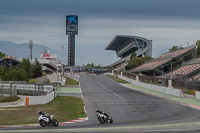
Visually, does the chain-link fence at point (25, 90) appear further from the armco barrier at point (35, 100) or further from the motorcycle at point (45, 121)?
the motorcycle at point (45, 121)

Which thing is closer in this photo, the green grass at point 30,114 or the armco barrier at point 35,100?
the green grass at point 30,114

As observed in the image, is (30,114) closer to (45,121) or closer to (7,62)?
(45,121)

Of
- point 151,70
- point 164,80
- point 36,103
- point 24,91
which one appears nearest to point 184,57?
point 151,70

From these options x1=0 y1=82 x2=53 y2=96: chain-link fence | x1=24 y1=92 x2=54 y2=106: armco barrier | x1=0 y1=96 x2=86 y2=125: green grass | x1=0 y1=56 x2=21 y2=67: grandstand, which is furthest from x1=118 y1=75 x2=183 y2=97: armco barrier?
x1=0 y1=56 x2=21 y2=67: grandstand

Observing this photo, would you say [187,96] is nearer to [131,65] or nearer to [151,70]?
[151,70]

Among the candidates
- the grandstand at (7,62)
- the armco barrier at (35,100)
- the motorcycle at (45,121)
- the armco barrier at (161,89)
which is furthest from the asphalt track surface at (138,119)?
the grandstand at (7,62)

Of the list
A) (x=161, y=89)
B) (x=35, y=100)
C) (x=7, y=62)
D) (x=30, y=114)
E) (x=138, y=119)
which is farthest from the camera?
(x=7, y=62)

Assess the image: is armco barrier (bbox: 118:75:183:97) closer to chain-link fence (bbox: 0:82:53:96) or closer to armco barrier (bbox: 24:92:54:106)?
chain-link fence (bbox: 0:82:53:96)

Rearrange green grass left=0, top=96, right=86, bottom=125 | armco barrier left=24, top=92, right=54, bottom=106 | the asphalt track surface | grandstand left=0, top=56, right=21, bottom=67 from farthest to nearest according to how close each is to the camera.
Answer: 1. grandstand left=0, top=56, right=21, bottom=67
2. armco barrier left=24, top=92, right=54, bottom=106
3. green grass left=0, top=96, right=86, bottom=125
4. the asphalt track surface

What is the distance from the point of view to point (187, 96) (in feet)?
128

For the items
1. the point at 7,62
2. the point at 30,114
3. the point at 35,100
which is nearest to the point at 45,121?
the point at 30,114

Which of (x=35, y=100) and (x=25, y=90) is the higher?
(x=25, y=90)

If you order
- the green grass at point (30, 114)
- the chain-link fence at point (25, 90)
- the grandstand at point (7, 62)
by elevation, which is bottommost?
the green grass at point (30, 114)

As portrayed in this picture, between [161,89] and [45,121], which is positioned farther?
[161,89]
